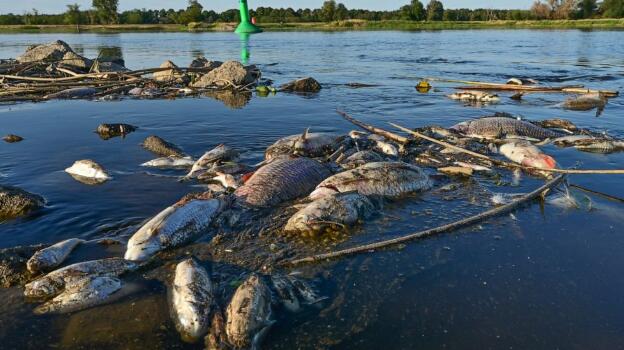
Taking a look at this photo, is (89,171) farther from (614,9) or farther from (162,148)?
(614,9)

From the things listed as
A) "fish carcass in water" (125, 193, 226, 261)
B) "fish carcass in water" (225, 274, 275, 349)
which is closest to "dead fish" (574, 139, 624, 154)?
"fish carcass in water" (125, 193, 226, 261)

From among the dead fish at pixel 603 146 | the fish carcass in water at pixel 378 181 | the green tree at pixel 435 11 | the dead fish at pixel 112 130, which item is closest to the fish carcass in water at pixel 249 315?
the fish carcass in water at pixel 378 181

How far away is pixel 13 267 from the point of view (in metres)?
5.06

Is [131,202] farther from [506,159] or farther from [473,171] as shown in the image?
[506,159]

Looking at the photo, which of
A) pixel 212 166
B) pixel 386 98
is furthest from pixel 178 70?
pixel 212 166

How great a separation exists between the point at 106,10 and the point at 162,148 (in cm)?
10428

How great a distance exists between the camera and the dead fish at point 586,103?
14680 millimetres

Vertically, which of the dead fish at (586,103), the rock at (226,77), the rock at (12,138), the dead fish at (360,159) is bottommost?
the dead fish at (360,159)

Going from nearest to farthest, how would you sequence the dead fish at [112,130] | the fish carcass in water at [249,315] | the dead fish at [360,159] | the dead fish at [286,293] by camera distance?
the fish carcass in water at [249,315], the dead fish at [286,293], the dead fish at [360,159], the dead fish at [112,130]

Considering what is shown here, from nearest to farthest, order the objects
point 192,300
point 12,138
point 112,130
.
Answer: point 192,300, point 12,138, point 112,130

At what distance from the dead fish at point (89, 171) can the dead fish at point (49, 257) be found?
287 cm

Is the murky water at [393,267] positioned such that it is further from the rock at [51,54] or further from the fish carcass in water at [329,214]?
the rock at [51,54]

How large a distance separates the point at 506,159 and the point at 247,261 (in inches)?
240

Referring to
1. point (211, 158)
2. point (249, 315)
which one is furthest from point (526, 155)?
point (249, 315)
